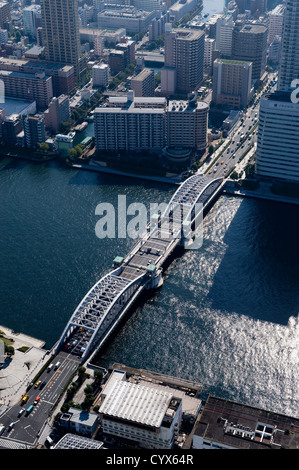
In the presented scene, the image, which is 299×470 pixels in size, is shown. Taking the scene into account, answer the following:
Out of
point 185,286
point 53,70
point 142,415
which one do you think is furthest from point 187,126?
point 142,415

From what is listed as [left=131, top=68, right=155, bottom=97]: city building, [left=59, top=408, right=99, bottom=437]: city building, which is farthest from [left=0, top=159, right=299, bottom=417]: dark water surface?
[left=131, top=68, right=155, bottom=97]: city building

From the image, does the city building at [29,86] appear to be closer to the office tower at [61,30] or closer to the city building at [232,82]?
the office tower at [61,30]

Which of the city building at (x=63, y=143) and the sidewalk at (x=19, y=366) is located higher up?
the city building at (x=63, y=143)

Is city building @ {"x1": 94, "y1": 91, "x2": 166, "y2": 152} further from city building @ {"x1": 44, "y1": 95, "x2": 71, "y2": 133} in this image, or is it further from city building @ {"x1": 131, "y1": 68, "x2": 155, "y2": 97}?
city building @ {"x1": 131, "y1": 68, "x2": 155, "y2": 97}

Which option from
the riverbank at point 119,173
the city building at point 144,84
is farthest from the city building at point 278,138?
the city building at point 144,84

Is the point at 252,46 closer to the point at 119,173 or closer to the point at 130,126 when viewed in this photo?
the point at 130,126

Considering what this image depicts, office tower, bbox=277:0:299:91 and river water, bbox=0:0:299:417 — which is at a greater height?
office tower, bbox=277:0:299:91
